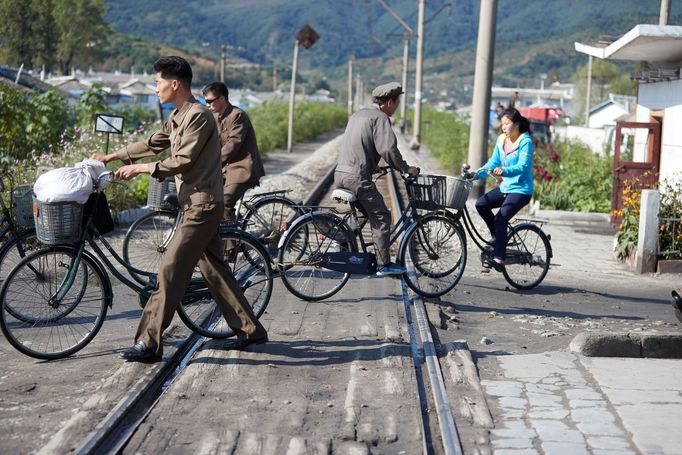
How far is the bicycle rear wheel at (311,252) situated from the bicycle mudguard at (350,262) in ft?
0.24

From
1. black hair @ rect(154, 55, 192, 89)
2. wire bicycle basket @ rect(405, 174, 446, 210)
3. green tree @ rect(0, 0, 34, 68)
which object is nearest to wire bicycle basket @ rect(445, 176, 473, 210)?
wire bicycle basket @ rect(405, 174, 446, 210)

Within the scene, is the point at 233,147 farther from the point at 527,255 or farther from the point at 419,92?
the point at 419,92

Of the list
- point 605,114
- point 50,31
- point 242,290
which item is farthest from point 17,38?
point 242,290

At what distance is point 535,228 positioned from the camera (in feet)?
35.3

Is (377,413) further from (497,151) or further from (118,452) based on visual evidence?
(497,151)

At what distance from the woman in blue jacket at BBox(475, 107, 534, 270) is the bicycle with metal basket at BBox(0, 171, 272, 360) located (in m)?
3.31

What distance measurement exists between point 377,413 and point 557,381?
5.12 ft

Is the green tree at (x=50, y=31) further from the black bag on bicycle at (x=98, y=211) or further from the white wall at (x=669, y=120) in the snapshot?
the black bag on bicycle at (x=98, y=211)

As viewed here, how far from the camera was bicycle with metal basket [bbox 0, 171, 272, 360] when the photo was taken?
687 cm

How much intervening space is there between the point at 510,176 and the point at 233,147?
9.37ft

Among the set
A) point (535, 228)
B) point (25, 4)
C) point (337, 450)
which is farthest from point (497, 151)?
point (25, 4)

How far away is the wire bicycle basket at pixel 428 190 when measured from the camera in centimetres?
949

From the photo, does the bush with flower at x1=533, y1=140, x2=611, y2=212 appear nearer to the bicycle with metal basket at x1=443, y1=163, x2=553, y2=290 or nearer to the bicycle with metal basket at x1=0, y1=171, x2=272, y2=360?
the bicycle with metal basket at x1=443, y1=163, x2=553, y2=290

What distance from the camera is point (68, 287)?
712cm
